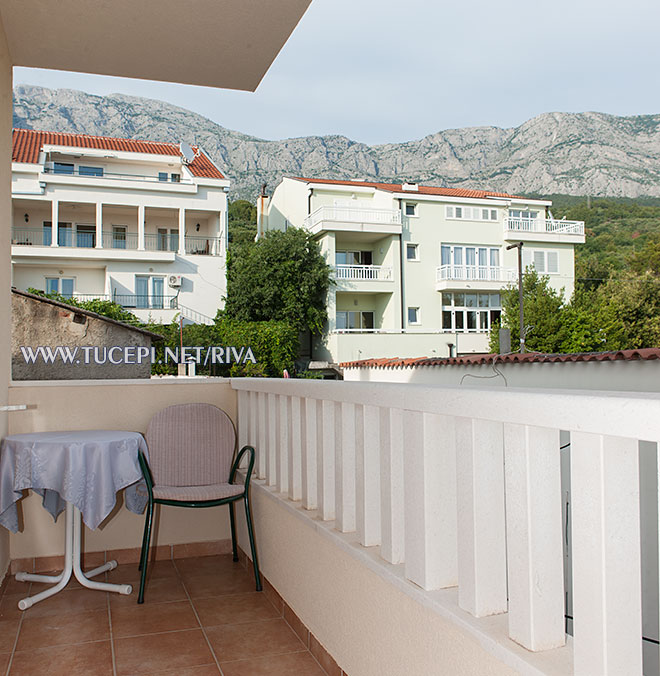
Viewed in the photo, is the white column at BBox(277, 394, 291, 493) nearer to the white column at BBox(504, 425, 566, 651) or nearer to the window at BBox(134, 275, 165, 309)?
the white column at BBox(504, 425, 566, 651)

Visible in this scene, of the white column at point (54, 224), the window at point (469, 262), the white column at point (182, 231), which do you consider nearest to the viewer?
the white column at point (54, 224)

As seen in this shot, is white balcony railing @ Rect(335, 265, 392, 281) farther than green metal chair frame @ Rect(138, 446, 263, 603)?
Yes

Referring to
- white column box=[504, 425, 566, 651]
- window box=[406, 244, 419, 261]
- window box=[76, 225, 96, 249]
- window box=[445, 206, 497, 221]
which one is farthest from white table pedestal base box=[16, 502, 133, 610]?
window box=[445, 206, 497, 221]

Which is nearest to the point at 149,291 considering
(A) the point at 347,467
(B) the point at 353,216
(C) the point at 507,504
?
(B) the point at 353,216

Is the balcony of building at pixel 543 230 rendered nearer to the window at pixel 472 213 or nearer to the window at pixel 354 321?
the window at pixel 472 213

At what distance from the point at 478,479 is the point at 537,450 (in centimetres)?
19

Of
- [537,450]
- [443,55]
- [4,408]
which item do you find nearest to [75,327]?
[4,408]

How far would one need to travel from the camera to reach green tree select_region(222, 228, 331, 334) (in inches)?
893

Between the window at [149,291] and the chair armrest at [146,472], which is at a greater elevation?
the window at [149,291]

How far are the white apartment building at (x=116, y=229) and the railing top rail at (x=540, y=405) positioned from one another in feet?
67.1

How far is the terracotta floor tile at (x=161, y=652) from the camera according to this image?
216 cm

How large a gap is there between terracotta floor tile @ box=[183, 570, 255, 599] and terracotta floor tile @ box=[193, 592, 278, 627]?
0.23ft

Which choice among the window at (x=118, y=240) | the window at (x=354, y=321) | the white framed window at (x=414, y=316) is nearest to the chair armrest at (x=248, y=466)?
the window at (x=118, y=240)

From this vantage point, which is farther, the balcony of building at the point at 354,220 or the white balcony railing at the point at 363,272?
the white balcony railing at the point at 363,272
